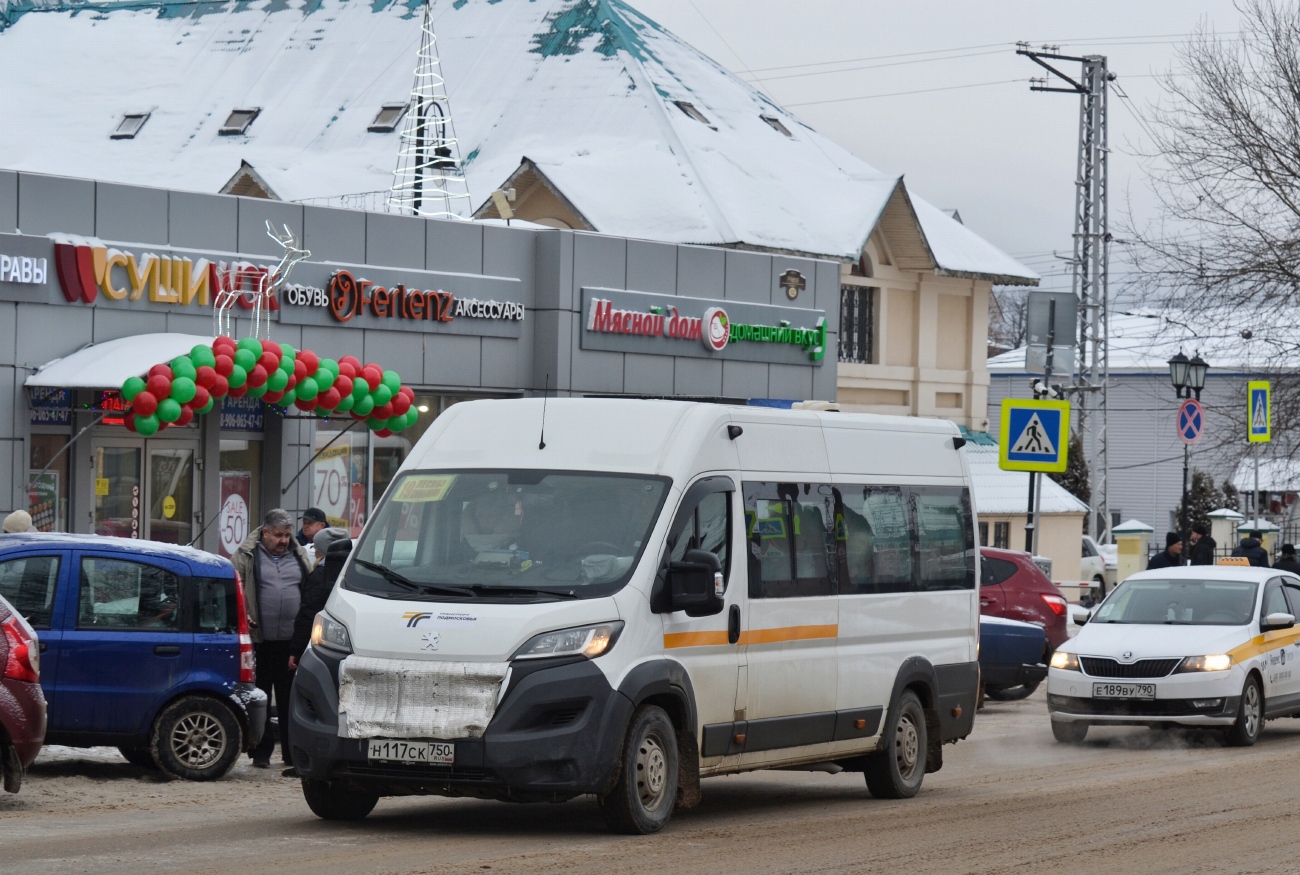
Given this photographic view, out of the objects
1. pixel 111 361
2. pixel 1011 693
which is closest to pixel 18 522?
pixel 111 361

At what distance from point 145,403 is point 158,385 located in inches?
8.6

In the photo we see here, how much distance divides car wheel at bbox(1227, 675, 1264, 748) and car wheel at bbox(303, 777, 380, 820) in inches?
359

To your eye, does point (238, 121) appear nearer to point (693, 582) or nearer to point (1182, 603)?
point (1182, 603)

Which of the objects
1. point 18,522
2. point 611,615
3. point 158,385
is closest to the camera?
point 611,615

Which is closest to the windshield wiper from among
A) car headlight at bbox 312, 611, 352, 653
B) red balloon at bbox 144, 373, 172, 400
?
car headlight at bbox 312, 611, 352, 653

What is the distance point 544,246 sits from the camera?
2608 centimetres

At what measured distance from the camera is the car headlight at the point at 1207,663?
17016 mm

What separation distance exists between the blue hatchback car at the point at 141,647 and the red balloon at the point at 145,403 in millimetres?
5942

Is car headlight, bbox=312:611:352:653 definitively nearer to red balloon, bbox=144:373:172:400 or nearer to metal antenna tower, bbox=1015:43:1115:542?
red balloon, bbox=144:373:172:400

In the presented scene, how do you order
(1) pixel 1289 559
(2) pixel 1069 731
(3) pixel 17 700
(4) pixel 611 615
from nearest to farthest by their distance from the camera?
(4) pixel 611 615 < (3) pixel 17 700 < (2) pixel 1069 731 < (1) pixel 1289 559

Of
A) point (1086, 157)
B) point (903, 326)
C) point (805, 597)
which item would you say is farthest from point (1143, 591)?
point (1086, 157)

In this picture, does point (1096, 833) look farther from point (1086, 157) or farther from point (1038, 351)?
point (1086, 157)

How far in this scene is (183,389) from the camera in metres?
19.1

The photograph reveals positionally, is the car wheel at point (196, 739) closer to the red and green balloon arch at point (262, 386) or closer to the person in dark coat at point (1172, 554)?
the red and green balloon arch at point (262, 386)
